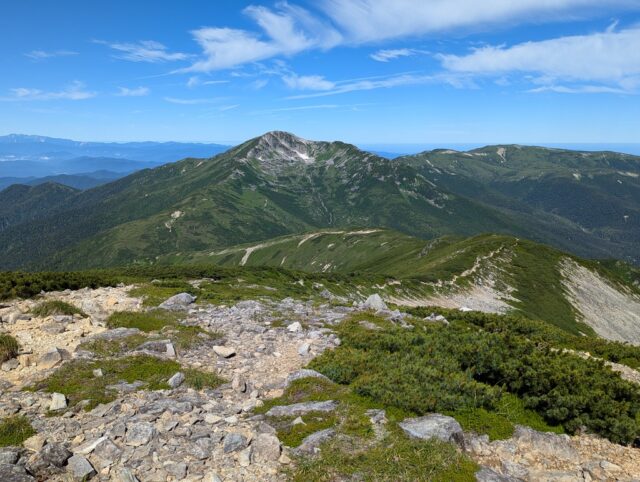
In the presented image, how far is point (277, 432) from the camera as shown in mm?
13477

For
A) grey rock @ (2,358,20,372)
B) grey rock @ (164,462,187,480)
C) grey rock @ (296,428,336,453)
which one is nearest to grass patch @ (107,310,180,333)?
grey rock @ (2,358,20,372)

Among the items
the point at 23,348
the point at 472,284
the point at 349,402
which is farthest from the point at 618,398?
the point at 472,284

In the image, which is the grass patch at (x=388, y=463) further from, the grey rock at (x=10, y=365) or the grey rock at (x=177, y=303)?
the grey rock at (x=177, y=303)

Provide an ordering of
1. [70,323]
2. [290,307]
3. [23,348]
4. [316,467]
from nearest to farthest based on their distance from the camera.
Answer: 1. [316,467]
2. [23,348]
3. [70,323]
4. [290,307]

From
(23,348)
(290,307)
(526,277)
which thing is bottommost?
(526,277)

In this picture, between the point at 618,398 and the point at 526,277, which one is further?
the point at 526,277

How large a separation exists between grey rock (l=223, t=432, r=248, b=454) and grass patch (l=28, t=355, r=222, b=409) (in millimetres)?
4121

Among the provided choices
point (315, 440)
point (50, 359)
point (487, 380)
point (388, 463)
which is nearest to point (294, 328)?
point (487, 380)

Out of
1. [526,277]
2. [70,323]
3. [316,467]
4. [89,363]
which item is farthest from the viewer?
[526,277]

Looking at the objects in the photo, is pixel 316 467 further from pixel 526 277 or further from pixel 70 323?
pixel 526 277

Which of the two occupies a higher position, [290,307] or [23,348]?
[23,348]

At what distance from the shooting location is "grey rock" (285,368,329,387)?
56.2 feet

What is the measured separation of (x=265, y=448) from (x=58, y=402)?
785 centimetres

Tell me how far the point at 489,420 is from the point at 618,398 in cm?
625
